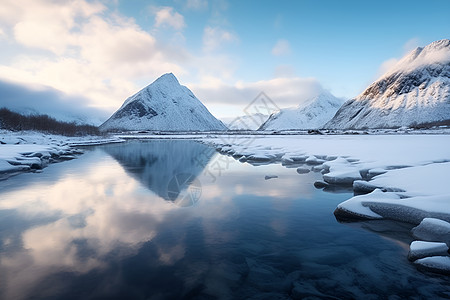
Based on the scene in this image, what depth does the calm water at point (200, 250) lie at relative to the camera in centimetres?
493

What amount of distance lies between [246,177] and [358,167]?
6398 millimetres

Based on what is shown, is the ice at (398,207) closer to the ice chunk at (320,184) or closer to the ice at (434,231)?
the ice at (434,231)

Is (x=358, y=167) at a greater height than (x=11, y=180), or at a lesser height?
greater

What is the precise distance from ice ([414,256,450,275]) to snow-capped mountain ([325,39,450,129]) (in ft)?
562

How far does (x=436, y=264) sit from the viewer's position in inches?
209

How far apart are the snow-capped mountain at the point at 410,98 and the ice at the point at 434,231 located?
170000 millimetres

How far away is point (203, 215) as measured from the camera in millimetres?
9156

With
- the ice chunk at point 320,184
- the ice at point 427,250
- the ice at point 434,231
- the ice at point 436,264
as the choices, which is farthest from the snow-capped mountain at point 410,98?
the ice at point 436,264

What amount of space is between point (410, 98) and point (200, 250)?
20242 centimetres

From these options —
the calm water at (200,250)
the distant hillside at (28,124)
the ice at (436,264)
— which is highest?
the distant hillside at (28,124)

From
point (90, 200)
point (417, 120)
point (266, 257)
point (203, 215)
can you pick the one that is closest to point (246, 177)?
point (203, 215)

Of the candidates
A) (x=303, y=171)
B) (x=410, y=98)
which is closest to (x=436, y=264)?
(x=303, y=171)

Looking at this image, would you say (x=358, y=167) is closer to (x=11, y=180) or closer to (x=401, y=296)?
(x=401, y=296)

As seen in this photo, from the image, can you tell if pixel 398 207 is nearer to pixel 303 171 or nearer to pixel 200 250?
pixel 200 250
